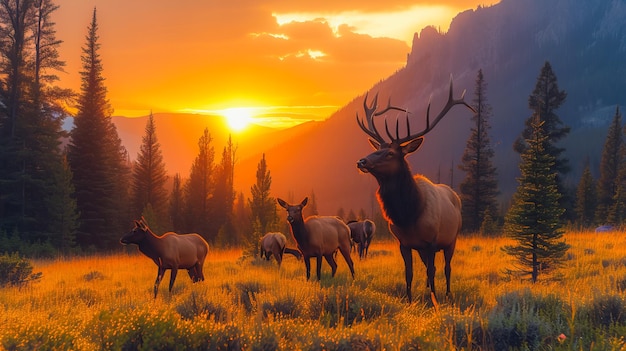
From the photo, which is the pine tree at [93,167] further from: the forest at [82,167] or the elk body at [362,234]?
the elk body at [362,234]

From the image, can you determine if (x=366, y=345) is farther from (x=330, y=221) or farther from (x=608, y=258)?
(x=608, y=258)

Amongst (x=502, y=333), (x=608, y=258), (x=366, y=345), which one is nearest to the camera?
(x=366, y=345)

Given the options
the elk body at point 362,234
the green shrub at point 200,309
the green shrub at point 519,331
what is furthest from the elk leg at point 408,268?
the elk body at point 362,234

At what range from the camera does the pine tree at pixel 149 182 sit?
4506 centimetres

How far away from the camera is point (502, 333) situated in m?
5.11

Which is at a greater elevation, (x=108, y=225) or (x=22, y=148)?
(x=22, y=148)

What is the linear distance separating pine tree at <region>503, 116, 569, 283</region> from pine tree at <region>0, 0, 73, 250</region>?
1026 inches

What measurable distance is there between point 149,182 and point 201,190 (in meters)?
→ 13.0

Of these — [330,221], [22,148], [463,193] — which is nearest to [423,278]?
[330,221]

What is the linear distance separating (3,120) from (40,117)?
7.13ft

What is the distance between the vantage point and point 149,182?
151 ft

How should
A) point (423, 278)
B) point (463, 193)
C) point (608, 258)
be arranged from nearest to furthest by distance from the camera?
point (423, 278) < point (608, 258) < point (463, 193)

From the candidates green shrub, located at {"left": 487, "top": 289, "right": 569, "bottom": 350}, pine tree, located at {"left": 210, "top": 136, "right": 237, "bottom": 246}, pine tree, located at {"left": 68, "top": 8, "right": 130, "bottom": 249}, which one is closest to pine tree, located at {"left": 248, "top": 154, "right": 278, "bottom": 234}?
pine tree, located at {"left": 68, "top": 8, "right": 130, "bottom": 249}

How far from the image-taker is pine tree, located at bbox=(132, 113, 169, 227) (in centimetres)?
4506
